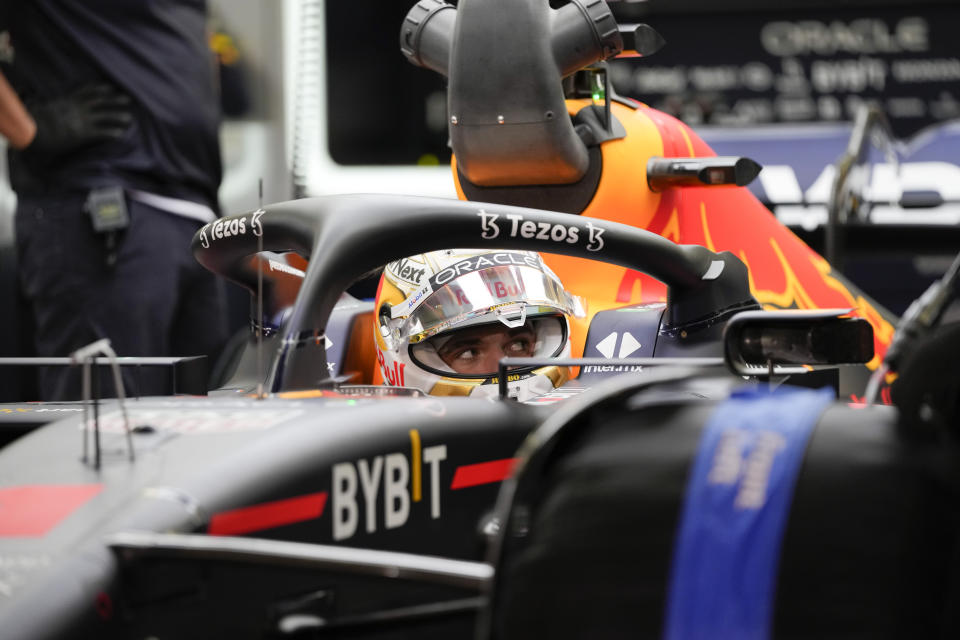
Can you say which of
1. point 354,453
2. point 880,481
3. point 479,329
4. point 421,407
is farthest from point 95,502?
point 479,329

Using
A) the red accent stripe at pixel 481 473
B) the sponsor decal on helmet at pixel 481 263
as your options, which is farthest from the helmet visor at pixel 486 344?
the red accent stripe at pixel 481 473

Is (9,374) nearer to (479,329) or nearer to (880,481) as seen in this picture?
(479,329)

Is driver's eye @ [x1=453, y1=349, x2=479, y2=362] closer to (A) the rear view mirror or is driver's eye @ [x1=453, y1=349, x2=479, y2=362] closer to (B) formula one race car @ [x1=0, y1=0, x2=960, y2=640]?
(B) formula one race car @ [x1=0, y1=0, x2=960, y2=640]

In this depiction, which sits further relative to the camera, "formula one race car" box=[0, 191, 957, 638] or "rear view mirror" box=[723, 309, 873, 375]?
"rear view mirror" box=[723, 309, 873, 375]

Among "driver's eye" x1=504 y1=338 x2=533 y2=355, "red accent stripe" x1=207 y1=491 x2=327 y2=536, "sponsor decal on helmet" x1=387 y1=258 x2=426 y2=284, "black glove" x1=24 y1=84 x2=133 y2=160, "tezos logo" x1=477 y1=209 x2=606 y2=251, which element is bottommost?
"driver's eye" x1=504 y1=338 x2=533 y2=355

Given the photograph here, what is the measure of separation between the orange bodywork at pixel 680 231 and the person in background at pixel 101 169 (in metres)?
1.48

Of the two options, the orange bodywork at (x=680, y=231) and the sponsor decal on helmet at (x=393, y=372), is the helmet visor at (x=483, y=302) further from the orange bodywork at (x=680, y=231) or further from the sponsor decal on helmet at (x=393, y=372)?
the orange bodywork at (x=680, y=231)

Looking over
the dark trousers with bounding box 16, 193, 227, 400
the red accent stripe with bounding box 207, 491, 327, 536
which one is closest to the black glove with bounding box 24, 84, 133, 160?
the dark trousers with bounding box 16, 193, 227, 400

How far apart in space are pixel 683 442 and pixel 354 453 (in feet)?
1.44

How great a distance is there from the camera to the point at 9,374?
16.9 ft

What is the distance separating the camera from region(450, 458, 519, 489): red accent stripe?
4.48ft

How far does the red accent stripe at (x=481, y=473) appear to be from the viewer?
1.37m

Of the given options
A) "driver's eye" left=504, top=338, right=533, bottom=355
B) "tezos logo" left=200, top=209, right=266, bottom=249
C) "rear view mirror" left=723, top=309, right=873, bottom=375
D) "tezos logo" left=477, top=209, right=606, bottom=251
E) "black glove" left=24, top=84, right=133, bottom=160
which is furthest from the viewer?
"black glove" left=24, top=84, right=133, bottom=160

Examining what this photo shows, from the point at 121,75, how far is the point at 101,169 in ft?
0.98
